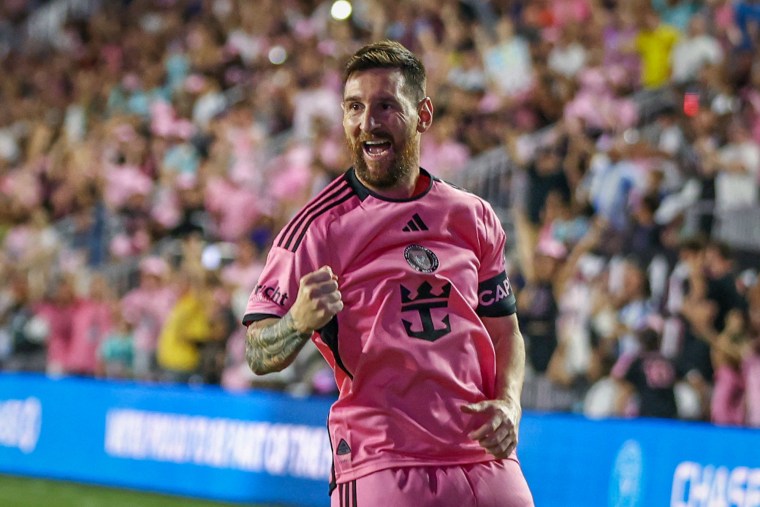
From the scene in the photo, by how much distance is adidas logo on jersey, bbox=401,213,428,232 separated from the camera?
14.6 feet

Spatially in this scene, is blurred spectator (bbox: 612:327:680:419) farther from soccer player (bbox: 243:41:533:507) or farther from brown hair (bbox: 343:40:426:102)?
brown hair (bbox: 343:40:426:102)

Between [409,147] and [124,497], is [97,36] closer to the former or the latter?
[124,497]

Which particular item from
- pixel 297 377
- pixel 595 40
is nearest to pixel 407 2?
pixel 595 40

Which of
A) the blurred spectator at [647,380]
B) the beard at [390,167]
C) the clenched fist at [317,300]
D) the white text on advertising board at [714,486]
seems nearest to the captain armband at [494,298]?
the beard at [390,167]

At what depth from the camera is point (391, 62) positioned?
4.34 metres

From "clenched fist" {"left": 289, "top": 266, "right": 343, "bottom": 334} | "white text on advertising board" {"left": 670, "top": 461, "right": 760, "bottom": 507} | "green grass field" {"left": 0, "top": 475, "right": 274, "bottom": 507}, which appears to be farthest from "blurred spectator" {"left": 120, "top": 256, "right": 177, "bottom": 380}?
"clenched fist" {"left": 289, "top": 266, "right": 343, "bottom": 334}

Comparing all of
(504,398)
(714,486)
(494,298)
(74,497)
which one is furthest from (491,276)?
(74,497)

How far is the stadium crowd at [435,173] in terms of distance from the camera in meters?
11.1

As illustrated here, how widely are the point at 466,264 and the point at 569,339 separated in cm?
719

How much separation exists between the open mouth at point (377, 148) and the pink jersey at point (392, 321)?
15 cm

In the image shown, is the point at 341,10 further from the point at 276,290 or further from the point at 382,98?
the point at 276,290

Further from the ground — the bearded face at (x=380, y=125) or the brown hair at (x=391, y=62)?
the brown hair at (x=391, y=62)

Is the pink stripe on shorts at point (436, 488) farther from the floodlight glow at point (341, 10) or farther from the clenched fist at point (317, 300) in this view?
the floodlight glow at point (341, 10)

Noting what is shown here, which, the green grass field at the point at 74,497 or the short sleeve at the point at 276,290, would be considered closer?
the short sleeve at the point at 276,290
